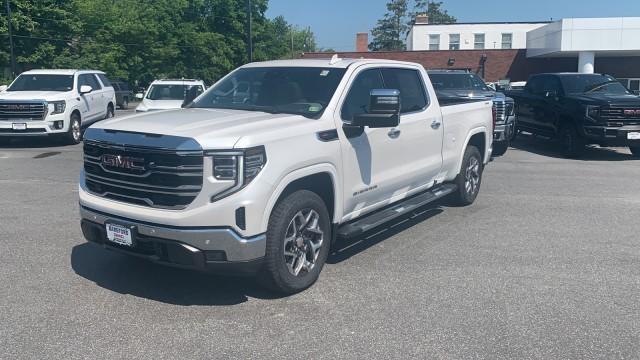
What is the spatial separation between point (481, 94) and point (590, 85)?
8.67 feet

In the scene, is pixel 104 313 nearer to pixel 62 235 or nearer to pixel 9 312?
pixel 9 312

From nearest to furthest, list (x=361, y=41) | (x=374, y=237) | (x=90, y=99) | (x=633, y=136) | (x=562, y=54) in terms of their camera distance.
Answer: (x=374, y=237) → (x=633, y=136) → (x=90, y=99) → (x=562, y=54) → (x=361, y=41)

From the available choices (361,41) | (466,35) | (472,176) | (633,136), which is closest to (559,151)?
(633,136)

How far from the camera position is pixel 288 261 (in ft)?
16.4

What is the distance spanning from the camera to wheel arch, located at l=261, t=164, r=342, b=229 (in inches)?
183

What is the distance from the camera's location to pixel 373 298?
501 cm

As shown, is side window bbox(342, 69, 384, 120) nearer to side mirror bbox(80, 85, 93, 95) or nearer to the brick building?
side mirror bbox(80, 85, 93, 95)

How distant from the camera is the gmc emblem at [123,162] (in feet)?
15.1

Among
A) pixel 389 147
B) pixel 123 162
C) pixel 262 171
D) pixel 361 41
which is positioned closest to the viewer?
pixel 262 171

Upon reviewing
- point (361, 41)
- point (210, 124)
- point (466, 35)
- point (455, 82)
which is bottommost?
point (210, 124)

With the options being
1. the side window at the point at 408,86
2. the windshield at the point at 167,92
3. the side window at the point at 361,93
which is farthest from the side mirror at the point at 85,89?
the side window at the point at 361,93

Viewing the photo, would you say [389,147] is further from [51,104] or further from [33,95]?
[33,95]

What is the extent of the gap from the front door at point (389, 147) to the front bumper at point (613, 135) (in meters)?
7.63

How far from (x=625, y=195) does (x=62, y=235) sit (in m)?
8.11
